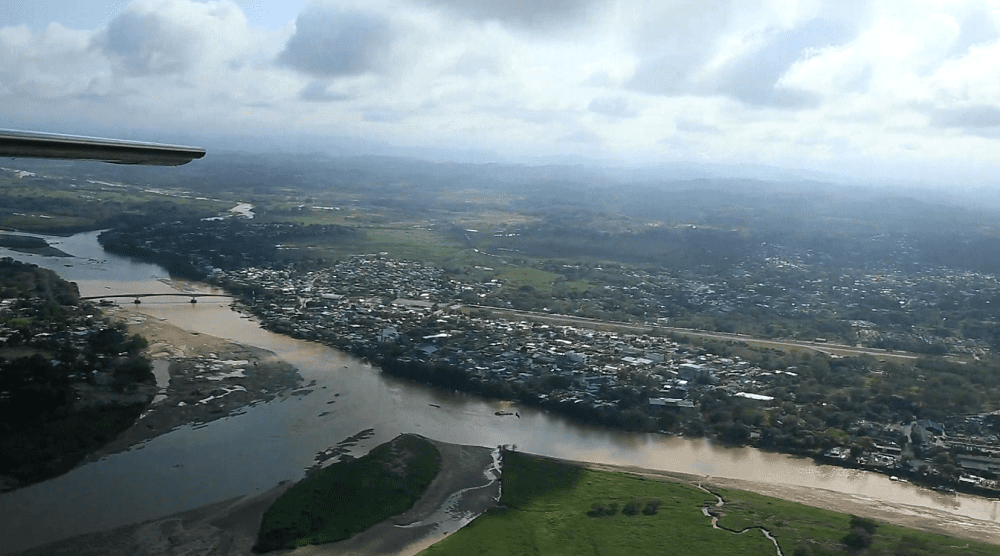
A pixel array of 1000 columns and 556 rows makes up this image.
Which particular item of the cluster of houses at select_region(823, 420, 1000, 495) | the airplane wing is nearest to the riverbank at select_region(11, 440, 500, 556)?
the cluster of houses at select_region(823, 420, 1000, 495)

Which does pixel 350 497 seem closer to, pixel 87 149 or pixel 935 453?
pixel 87 149

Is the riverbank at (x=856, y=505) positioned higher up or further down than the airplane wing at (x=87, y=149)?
further down

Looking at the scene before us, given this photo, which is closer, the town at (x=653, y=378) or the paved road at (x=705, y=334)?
the town at (x=653, y=378)

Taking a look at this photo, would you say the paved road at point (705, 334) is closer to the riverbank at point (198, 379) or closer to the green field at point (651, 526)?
the riverbank at point (198, 379)

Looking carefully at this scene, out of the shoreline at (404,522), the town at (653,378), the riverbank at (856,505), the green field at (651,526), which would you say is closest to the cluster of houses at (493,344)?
the town at (653,378)

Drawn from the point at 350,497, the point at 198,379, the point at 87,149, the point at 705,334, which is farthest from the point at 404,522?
the point at 705,334

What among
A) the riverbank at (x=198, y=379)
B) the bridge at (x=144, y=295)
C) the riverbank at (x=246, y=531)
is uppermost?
the bridge at (x=144, y=295)

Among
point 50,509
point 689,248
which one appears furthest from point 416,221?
point 50,509

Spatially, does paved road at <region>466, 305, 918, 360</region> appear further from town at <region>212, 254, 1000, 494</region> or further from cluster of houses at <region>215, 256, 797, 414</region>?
cluster of houses at <region>215, 256, 797, 414</region>

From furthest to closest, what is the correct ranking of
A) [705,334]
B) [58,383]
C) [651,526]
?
[705,334], [58,383], [651,526]
